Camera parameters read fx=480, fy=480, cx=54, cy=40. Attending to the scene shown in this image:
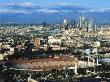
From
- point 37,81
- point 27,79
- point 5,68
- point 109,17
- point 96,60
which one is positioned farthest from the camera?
point 109,17

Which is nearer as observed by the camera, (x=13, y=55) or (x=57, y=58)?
(x=57, y=58)

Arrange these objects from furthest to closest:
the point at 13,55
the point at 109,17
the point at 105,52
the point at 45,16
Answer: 1. the point at 45,16
2. the point at 109,17
3. the point at 105,52
4. the point at 13,55

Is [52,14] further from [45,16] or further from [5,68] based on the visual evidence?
[5,68]

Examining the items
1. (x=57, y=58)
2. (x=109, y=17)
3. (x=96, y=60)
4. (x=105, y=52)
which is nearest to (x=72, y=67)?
(x=57, y=58)

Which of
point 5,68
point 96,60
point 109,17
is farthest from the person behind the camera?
point 109,17

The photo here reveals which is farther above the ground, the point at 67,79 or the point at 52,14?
the point at 67,79

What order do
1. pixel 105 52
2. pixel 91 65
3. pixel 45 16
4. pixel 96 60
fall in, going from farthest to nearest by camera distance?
pixel 45 16
pixel 105 52
pixel 96 60
pixel 91 65

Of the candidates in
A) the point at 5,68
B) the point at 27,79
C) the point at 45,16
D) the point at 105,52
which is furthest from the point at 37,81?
the point at 45,16

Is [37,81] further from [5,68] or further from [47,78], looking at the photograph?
[5,68]

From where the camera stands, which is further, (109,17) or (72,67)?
A: (109,17)
